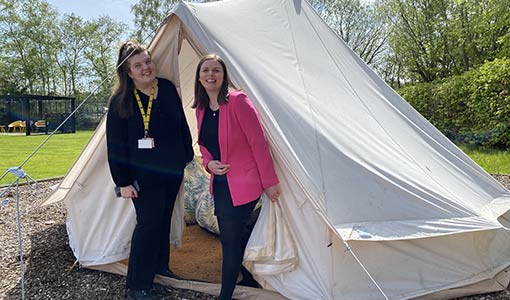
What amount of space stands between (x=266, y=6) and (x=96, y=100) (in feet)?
79.4

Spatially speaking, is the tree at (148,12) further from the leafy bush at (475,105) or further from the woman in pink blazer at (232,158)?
the woman in pink blazer at (232,158)

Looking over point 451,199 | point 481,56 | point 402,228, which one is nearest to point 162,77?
point 402,228

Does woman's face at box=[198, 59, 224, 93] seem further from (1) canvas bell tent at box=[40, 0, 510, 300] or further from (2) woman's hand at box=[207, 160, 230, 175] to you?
(2) woman's hand at box=[207, 160, 230, 175]

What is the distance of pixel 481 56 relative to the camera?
1387cm

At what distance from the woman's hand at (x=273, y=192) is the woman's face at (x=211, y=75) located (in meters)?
0.67

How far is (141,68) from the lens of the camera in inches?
96.7

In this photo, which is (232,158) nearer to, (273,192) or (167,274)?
(273,192)

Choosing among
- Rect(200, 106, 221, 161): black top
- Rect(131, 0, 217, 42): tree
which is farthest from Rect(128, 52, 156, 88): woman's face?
Rect(131, 0, 217, 42): tree

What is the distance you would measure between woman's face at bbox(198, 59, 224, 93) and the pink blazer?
0.36 ft

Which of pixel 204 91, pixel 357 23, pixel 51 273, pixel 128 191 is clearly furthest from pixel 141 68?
pixel 357 23

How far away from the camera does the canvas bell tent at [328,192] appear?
93.1 inches

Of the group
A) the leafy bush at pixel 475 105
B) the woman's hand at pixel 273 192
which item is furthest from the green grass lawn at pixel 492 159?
the woman's hand at pixel 273 192

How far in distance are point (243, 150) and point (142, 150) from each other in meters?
0.70

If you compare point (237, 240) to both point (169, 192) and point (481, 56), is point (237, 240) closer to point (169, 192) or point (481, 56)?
point (169, 192)
